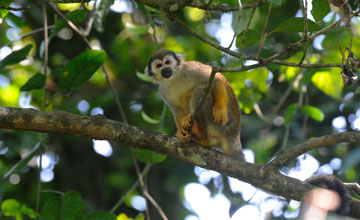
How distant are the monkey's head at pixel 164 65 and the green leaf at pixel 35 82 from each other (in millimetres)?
1339

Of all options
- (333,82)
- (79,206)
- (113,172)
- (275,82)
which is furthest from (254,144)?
(113,172)

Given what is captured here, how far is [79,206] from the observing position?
12.8 ft

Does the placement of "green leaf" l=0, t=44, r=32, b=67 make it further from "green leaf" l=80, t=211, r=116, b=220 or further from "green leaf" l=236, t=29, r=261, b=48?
"green leaf" l=236, t=29, r=261, b=48

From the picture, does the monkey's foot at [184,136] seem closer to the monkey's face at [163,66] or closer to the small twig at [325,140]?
the small twig at [325,140]

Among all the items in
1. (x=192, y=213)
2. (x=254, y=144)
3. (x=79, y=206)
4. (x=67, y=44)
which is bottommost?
(x=79, y=206)

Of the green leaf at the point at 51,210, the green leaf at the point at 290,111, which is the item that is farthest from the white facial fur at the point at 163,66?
the green leaf at the point at 51,210

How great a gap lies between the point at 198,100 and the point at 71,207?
164 centimetres

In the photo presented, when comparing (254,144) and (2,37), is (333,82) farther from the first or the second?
(2,37)

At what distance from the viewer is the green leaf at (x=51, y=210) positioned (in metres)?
3.75

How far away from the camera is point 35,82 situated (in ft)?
12.9

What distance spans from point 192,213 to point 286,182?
3.36 metres

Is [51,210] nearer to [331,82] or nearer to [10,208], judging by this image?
[10,208]

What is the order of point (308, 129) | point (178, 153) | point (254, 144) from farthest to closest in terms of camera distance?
point (308, 129), point (254, 144), point (178, 153)

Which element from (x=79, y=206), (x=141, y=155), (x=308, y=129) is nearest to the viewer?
(x=79, y=206)
